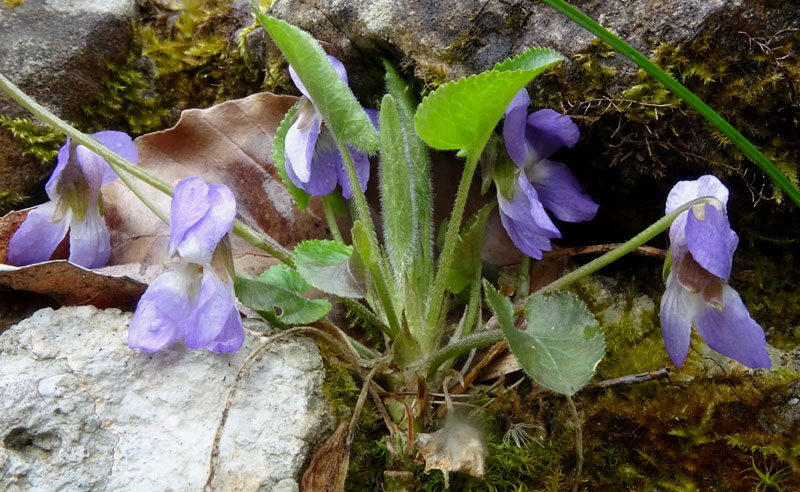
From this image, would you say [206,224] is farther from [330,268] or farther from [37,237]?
[37,237]

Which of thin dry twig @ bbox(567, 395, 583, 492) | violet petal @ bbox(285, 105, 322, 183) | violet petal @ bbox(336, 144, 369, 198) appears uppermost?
violet petal @ bbox(285, 105, 322, 183)

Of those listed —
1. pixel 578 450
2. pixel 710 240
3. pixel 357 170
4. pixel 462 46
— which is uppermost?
pixel 462 46

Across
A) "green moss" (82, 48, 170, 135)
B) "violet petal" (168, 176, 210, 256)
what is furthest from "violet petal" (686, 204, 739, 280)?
"green moss" (82, 48, 170, 135)

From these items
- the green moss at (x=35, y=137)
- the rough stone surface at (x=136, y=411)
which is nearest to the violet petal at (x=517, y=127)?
the rough stone surface at (x=136, y=411)

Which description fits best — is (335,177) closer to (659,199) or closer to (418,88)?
(418,88)

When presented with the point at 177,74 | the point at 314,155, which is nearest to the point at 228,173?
the point at 314,155

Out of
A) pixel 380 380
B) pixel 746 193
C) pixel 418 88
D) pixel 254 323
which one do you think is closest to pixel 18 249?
pixel 254 323

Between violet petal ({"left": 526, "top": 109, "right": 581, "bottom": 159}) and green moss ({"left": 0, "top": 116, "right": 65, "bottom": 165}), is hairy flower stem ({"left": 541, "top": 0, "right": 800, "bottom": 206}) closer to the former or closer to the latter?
violet petal ({"left": 526, "top": 109, "right": 581, "bottom": 159})
